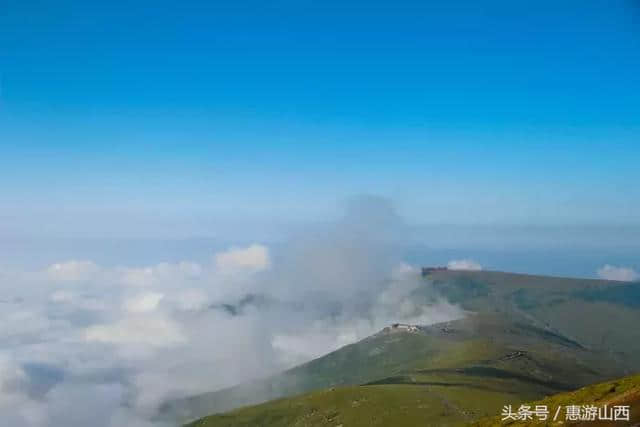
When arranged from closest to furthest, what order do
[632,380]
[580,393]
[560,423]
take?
1. [560,423]
2. [632,380]
3. [580,393]

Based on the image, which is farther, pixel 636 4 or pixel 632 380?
pixel 632 380

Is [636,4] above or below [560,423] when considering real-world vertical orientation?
above

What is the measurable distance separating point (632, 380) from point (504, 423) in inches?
889

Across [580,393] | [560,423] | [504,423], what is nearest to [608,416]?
[560,423]

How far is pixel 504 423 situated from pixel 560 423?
23.0 m

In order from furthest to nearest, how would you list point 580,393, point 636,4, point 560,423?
point 580,393, point 560,423, point 636,4

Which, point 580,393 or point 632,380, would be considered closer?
point 632,380

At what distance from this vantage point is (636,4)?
175ft

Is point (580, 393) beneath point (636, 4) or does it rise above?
beneath

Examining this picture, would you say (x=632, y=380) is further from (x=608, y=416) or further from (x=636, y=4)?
(x=636, y=4)

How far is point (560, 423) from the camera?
210ft

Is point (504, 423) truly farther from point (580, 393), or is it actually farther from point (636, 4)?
point (636, 4)

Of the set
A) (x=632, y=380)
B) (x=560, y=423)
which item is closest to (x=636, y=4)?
(x=560, y=423)

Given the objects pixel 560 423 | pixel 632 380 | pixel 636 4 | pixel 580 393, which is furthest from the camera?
pixel 580 393
